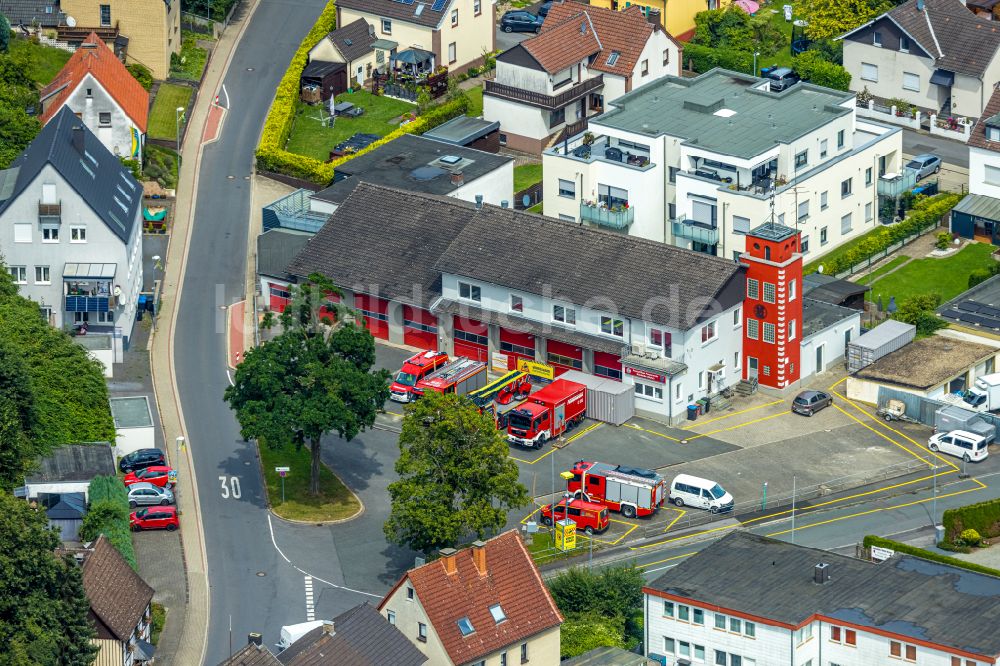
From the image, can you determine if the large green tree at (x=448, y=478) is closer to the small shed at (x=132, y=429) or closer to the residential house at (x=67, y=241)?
the small shed at (x=132, y=429)

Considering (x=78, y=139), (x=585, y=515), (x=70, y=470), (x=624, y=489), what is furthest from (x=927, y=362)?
(x=78, y=139)

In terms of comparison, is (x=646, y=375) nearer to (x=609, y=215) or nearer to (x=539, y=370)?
(x=539, y=370)

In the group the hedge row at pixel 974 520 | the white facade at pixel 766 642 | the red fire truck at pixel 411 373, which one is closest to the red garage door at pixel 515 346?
the red fire truck at pixel 411 373

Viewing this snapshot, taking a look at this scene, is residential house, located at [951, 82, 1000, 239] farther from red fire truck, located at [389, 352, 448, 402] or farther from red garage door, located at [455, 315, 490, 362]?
red fire truck, located at [389, 352, 448, 402]

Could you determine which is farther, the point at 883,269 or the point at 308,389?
the point at 883,269

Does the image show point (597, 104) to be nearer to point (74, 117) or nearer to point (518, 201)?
point (518, 201)

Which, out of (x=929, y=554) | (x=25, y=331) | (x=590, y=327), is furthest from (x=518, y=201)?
(x=929, y=554)
